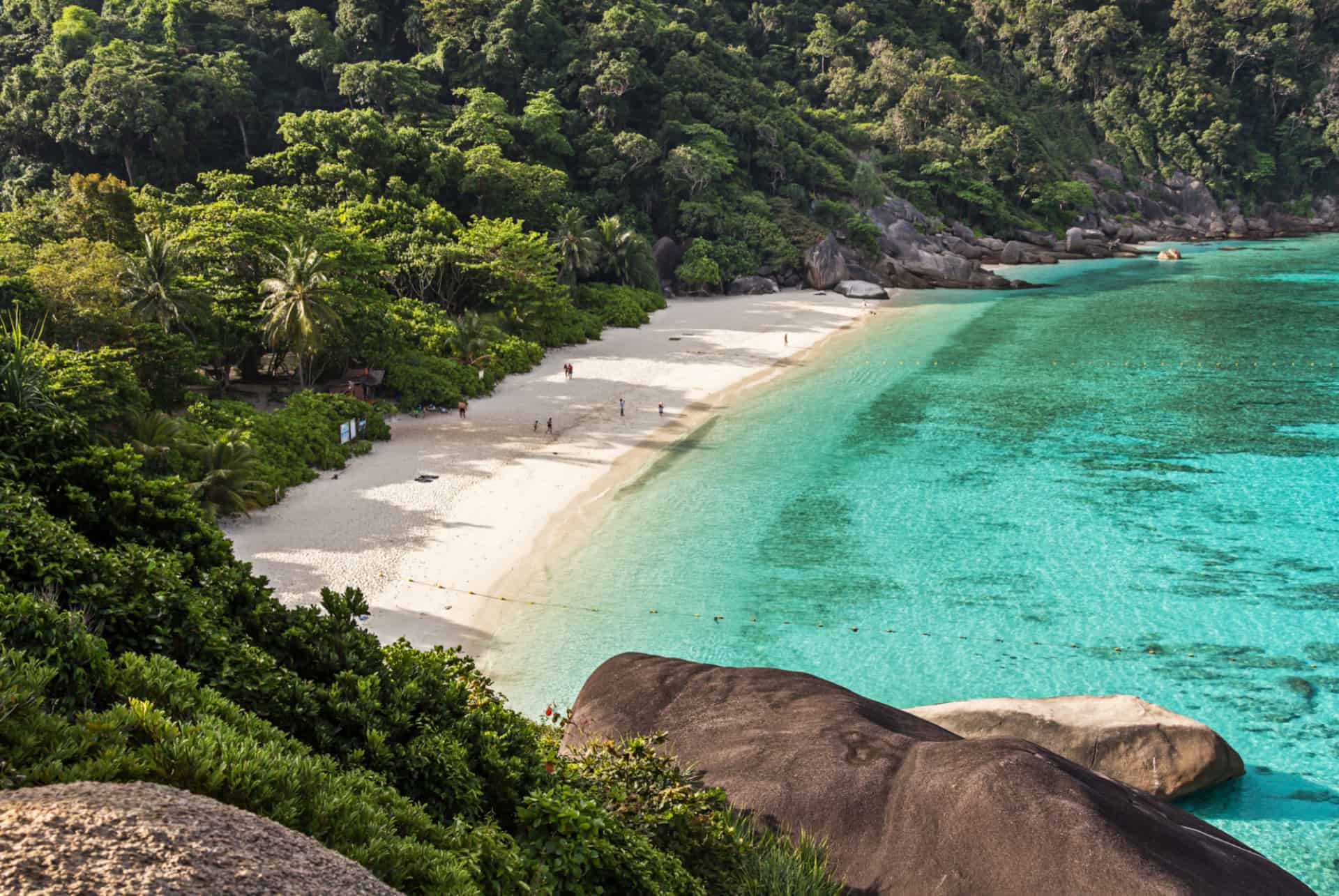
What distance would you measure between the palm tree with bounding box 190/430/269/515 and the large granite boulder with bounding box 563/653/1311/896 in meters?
14.9

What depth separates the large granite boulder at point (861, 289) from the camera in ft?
234

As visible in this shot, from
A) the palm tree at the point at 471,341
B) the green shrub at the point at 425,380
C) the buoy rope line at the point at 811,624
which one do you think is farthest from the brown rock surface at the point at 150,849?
the palm tree at the point at 471,341

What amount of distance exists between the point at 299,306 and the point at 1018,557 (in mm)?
25488

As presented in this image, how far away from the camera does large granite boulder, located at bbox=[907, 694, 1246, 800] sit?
45.3 feet

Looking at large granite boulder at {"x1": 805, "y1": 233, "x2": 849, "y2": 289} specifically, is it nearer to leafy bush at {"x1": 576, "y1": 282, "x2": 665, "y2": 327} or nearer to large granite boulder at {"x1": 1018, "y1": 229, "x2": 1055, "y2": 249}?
leafy bush at {"x1": 576, "y1": 282, "x2": 665, "y2": 327}

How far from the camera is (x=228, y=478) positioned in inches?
934

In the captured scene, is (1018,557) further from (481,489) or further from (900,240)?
(900,240)

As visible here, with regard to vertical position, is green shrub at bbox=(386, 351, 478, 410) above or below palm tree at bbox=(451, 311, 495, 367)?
below

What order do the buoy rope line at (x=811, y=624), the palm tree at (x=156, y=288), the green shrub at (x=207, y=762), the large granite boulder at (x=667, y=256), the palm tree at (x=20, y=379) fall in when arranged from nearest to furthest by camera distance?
the green shrub at (x=207, y=762) < the palm tree at (x=20, y=379) < the buoy rope line at (x=811, y=624) < the palm tree at (x=156, y=288) < the large granite boulder at (x=667, y=256)

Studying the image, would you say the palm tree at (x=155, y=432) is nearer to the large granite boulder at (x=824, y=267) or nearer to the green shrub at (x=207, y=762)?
the green shrub at (x=207, y=762)

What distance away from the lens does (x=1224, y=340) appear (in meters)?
50.9

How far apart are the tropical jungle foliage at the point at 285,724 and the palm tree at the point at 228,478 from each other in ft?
48.7

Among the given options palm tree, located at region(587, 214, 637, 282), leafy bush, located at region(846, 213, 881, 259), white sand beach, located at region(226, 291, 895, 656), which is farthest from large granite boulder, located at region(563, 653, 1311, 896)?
leafy bush, located at region(846, 213, 881, 259)

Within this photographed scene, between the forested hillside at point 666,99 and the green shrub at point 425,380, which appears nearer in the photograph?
the green shrub at point 425,380
